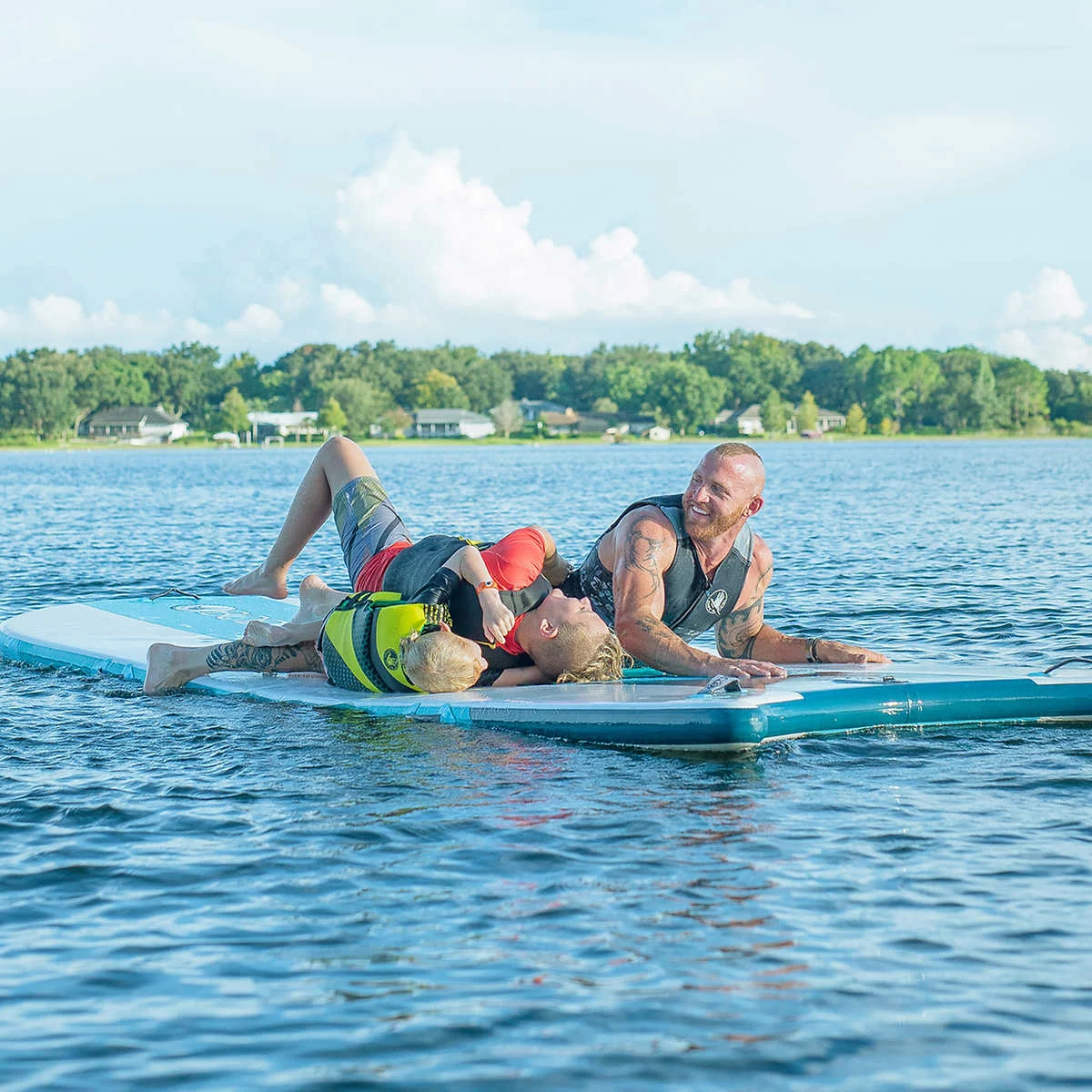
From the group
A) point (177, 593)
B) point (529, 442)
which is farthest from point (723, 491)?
point (529, 442)

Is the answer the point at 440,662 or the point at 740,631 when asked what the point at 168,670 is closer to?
the point at 440,662

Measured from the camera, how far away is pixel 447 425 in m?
165

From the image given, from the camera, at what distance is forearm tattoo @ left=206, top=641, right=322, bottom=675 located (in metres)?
10.3

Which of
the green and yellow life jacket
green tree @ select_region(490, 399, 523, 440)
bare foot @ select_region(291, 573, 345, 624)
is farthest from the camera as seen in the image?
green tree @ select_region(490, 399, 523, 440)

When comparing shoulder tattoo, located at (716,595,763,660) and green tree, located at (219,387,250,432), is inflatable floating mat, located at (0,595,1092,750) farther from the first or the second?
green tree, located at (219,387,250,432)

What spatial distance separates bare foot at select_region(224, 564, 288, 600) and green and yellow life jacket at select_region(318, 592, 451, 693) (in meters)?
1.50

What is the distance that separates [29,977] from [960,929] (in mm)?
3591

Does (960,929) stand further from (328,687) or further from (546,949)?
(328,687)

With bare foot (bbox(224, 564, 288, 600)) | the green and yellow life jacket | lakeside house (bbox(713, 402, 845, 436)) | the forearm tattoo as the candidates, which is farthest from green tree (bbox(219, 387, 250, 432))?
the green and yellow life jacket

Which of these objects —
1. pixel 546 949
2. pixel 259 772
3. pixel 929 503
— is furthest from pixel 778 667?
pixel 929 503

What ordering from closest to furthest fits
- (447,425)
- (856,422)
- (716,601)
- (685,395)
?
1. (716,601)
2. (856,422)
3. (447,425)
4. (685,395)

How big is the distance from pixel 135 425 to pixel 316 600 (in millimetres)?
155182

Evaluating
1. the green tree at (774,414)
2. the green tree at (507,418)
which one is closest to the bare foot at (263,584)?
the green tree at (507,418)

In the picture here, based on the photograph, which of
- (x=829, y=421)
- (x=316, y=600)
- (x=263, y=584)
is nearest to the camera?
(x=316, y=600)
